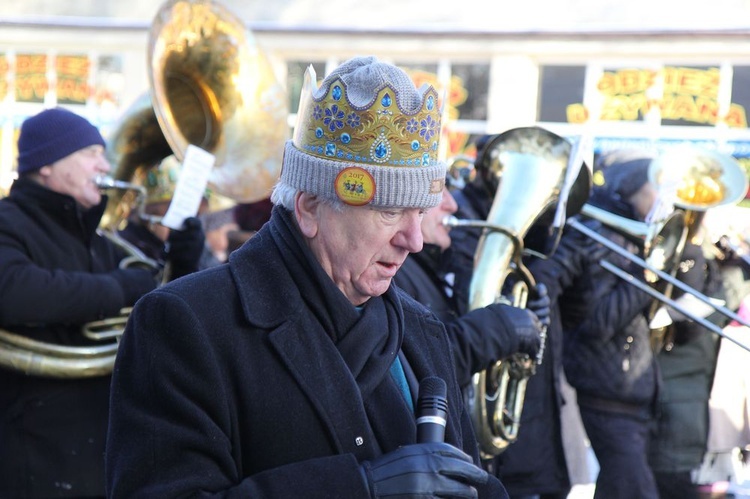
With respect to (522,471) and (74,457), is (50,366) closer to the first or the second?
(74,457)

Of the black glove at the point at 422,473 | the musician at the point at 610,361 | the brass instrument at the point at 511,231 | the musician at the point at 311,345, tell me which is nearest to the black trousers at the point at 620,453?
the musician at the point at 610,361

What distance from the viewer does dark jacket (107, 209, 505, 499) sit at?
1.94 m

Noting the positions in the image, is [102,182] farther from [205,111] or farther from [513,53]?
[513,53]

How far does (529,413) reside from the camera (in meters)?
4.68

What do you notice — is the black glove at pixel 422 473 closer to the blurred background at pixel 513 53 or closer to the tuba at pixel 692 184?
the tuba at pixel 692 184

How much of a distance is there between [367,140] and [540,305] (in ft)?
7.76

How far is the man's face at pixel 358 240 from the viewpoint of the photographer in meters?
2.14

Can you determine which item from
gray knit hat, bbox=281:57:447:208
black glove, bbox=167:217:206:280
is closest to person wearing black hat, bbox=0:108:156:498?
black glove, bbox=167:217:206:280

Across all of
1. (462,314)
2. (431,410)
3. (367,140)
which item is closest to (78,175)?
(462,314)

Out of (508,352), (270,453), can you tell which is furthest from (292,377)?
(508,352)

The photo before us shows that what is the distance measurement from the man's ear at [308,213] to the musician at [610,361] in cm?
316

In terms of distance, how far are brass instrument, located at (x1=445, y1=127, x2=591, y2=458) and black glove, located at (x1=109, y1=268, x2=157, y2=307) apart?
4.17 ft

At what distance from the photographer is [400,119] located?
6.97ft

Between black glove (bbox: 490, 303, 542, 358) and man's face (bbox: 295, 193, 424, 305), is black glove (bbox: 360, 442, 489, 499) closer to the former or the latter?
man's face (bbox: 295, 193, 424, 305)
